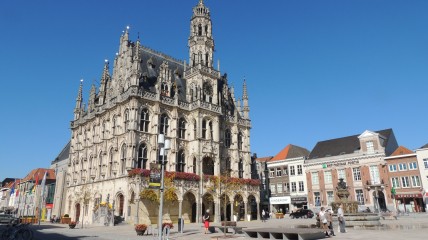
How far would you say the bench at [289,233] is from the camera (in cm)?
1630

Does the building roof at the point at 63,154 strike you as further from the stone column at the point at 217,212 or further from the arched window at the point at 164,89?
the stone column at the point at 217,212

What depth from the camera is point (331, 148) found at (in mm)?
58250

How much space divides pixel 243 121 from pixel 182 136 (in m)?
12.9

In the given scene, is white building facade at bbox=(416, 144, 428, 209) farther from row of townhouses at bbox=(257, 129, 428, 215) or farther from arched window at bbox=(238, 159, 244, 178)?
arched window at bbox=(238, 159, 244, 178)

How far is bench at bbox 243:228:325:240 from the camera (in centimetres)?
1630

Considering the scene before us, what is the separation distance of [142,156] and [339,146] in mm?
35235

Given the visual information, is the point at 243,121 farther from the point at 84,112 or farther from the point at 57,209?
the point at 57,209

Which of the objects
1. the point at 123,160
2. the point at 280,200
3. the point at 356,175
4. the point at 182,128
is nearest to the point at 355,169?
the point at 356,175

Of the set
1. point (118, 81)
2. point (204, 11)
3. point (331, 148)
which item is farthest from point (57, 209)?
point (331, 148)

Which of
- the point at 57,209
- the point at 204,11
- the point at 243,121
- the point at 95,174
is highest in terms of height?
the point at 204,11

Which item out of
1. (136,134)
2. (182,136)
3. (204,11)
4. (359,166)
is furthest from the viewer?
(204,11)

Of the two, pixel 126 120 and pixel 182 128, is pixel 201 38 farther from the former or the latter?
pixel 126 120

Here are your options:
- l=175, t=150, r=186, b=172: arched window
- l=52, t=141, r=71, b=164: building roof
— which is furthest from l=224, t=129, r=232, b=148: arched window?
l=52, t=141, r=71, b=164: building roof

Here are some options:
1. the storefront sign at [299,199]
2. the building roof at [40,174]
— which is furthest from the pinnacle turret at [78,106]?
the storefront sign at [299,199]
